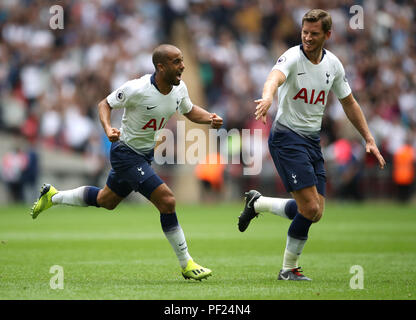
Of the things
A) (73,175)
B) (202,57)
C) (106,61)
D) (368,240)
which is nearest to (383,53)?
(202,57)

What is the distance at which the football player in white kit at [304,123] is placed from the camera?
346 inches

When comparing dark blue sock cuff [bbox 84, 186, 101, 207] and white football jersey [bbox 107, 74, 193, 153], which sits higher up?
white football jersey [bbox 107, 74, 193, 153]

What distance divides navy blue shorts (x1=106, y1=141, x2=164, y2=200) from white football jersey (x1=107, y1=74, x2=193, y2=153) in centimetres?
10

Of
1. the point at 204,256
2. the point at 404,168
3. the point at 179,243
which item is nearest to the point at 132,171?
the point at 179,243

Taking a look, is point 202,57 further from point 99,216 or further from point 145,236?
point 145,236

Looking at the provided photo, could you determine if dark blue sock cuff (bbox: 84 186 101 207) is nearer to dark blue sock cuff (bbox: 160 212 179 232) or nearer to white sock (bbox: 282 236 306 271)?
dark blue sock cuff (bbox: 160 212 179 232)

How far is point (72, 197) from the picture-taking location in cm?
1037

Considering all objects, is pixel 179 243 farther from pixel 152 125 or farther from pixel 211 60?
pixel 211 60

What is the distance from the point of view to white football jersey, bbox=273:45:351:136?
29.1 feet

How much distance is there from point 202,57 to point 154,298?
19.4 meters

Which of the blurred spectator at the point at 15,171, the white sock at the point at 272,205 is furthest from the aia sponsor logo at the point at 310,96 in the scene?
the blurred spectator at the point at 15,171

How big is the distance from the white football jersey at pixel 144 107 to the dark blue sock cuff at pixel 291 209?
5.09ft

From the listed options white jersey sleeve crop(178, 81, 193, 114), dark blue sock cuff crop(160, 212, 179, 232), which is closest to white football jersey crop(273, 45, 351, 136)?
white jersey sleeve crop(178, 81, 193, 114)

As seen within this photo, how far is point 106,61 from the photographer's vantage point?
25.6 m
